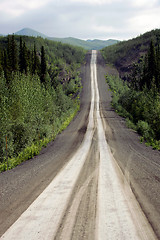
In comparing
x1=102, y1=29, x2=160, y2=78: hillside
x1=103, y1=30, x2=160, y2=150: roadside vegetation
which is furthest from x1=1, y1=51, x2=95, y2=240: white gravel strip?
x1=102, y1=29, x2=160, y2=78: hillside

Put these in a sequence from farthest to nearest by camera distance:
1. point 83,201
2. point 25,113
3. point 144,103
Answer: point 144,103 → point 25,113 → point 83,201

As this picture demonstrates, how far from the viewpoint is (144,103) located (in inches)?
1030

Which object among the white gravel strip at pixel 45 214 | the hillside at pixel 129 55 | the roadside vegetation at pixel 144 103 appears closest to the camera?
the white gravel strip at pixel 45 214

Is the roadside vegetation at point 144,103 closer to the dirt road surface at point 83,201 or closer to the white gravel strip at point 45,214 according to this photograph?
the dirt road surface at point 83,201

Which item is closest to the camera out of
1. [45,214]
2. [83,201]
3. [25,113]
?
[45,214]

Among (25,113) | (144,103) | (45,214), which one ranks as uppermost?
(144,103)

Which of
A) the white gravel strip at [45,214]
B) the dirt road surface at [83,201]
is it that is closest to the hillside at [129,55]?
the dirt road surface at [83,201]

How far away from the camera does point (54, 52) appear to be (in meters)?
66.3

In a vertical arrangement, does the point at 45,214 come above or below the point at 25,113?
below

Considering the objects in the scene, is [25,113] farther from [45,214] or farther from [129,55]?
[129,55]

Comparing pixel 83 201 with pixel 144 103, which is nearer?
pixel 83 201

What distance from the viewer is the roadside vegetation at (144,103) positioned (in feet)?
55.3

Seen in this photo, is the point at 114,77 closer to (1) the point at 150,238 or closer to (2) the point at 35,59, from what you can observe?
→ (2) the point at 35,59

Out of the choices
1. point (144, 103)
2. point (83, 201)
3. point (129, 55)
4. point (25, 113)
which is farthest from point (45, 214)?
point (129, 55)
